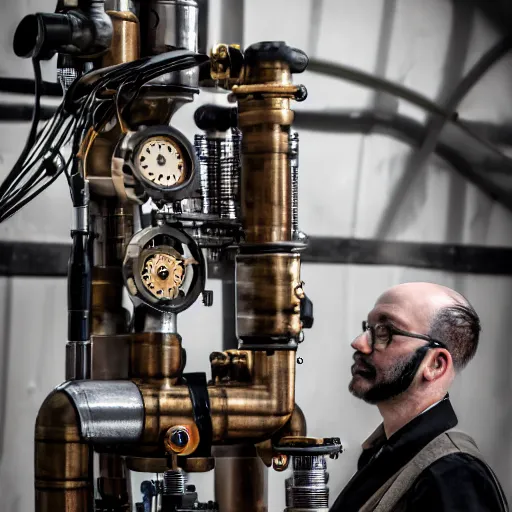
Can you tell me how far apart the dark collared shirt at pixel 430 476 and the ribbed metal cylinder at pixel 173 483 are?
0.42 m

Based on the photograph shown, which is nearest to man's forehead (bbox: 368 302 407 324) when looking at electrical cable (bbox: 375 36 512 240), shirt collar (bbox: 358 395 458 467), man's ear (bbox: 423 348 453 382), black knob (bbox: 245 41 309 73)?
man's ear (bbox: 423 348 453 382)

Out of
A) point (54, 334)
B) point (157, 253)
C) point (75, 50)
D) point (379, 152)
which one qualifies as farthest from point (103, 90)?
point (379, 152)

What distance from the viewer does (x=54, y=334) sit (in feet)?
13.2

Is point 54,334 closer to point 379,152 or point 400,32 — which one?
point 379,152

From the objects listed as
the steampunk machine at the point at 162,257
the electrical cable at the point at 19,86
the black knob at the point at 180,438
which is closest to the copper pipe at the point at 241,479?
the steampunk machine at the point at 162,257

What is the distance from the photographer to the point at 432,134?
182 inches

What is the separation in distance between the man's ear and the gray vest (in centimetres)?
16

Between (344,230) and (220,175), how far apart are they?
0.96 meters

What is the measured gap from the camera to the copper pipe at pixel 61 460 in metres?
3.30

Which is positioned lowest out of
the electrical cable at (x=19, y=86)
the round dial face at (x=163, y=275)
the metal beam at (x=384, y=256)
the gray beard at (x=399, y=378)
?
the gray beard at (x=399, y=378)

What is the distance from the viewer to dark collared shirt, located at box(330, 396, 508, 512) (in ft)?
9.49

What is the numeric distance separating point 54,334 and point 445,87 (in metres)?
1.67

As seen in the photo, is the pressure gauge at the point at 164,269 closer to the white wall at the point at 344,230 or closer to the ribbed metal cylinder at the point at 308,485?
the ribbed metal cylinder at the point at 308,485

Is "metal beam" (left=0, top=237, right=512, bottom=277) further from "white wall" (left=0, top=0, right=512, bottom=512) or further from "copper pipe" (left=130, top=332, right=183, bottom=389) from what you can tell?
"copper pipe" (left=130, top=332, right=183, bottom=389)
